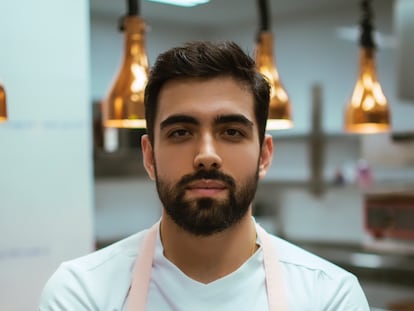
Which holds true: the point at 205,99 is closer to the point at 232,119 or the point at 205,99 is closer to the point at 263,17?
the point at 232,119

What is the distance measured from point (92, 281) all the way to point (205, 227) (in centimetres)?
25

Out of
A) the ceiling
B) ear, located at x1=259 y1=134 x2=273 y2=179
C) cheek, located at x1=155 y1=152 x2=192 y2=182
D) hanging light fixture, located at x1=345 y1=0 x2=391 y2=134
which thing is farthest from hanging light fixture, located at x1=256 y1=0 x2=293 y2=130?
the ceiling

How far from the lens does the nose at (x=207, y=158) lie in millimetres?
1146

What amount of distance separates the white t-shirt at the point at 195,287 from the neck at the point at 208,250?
2 cm

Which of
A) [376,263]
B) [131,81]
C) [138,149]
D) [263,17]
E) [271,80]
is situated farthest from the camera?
[138,149]

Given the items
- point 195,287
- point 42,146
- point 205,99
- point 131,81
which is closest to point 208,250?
point 195,287

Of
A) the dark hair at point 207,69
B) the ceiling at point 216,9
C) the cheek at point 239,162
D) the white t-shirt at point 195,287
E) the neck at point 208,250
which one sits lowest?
the white t-shirt at point 195,287

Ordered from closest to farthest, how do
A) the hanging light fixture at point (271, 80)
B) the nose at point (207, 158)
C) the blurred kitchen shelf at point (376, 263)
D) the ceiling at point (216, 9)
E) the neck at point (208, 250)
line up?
the nose at point (207, 158), the neck at point (208, 250), the hanging light fixture at point (271, 80), the blurred kitchen shelf at point (376, 263), the ceiling at point (216, 9)

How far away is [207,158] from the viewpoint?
1.15 m

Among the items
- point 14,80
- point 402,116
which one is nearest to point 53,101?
point 14,80

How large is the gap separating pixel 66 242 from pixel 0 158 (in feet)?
1.11

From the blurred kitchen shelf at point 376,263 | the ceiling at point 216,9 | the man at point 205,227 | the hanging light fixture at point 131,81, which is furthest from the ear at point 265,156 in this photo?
the ceiling at point 216,9

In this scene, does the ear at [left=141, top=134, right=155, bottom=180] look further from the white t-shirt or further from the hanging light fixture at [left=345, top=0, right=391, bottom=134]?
the hanging light fixture at [left=345, top=0, right=391, bottom=134]

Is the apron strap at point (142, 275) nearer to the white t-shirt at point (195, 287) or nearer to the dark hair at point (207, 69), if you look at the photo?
the white t-shirt at point (195, 287)
